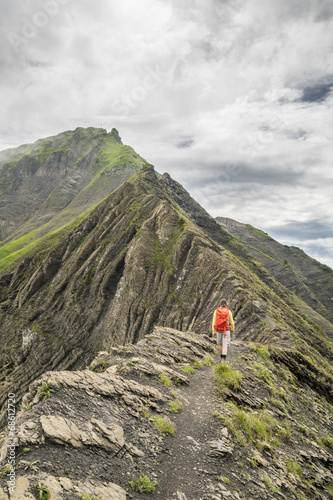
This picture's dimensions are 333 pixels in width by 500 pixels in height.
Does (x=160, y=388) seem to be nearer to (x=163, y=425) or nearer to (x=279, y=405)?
(x=163, y=425)

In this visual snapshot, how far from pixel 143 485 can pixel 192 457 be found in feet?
7.85

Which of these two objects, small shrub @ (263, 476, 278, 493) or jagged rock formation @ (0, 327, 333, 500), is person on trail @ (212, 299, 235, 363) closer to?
jagged rock formation @ (0, 327, 333, 500)

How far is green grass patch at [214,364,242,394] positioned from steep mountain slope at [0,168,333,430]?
18.8 metres

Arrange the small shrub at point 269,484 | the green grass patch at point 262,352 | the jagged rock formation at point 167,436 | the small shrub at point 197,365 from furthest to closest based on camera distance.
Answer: the green grass patch at point 262,352
the small shrub at point 197,365
the small shrub at point 269,484
the jagged rock formation at point 167,436

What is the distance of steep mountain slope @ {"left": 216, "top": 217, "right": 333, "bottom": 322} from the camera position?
12514 centimetres

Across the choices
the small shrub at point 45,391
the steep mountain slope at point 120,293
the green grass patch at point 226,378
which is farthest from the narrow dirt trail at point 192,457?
the steep mountain slope at point 120,293

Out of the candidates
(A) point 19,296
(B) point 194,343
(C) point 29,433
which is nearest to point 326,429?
(B) point 194,343

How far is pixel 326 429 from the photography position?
52.9 ft

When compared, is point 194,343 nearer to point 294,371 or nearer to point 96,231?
point 294,371

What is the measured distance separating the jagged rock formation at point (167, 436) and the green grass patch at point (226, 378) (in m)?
0.07

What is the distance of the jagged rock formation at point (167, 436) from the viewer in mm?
7867

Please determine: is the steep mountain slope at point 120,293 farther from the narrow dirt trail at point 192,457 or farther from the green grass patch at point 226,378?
the narrow dirt trail at point 192,457

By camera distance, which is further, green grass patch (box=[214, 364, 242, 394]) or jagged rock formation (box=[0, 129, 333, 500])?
green grass patch (box=[214, 364, 242, 394])

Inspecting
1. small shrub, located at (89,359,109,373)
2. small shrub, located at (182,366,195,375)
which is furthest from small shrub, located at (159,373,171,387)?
small shrub, located at (89,359,109,373)
